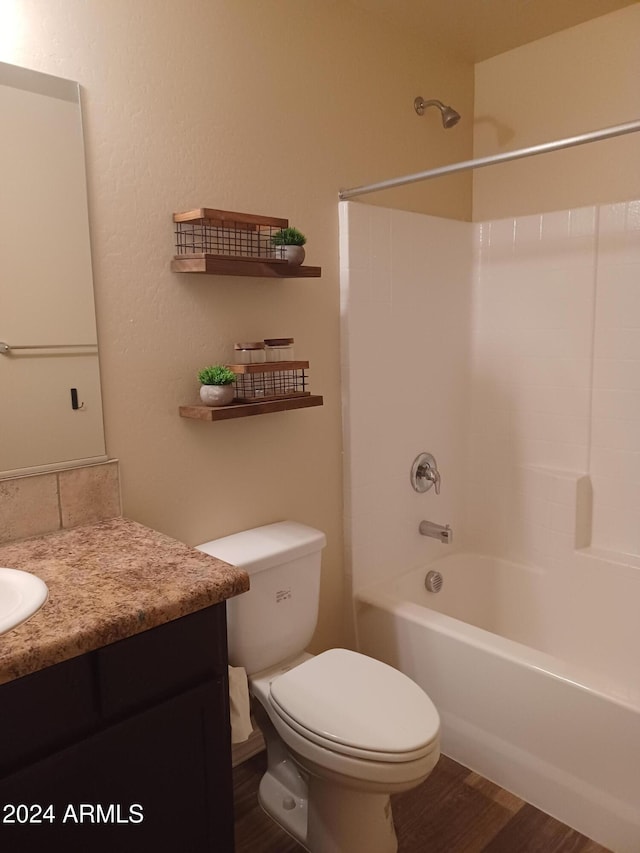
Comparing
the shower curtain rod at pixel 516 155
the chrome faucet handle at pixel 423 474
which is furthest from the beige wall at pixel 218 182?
the chrome faucet handle at pixel 423 474

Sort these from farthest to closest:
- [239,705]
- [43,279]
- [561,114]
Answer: [561,114], [239,705], [43,279]

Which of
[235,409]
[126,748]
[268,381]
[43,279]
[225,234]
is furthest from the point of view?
[268,381]

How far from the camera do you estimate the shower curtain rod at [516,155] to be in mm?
1587

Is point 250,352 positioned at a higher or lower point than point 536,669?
higher

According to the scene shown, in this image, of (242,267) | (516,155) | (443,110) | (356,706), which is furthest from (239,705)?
(443,110)

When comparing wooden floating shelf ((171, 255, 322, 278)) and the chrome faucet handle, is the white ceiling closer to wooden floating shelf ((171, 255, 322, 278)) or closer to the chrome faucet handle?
wooden floating shelf ((171, 255, 322, 278))

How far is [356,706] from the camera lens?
1631mm

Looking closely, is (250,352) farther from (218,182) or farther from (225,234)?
(218,182)

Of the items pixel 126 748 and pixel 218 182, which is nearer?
pixel 126 748

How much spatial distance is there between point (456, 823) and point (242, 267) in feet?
5.51

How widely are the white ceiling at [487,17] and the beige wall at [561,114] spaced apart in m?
0.07

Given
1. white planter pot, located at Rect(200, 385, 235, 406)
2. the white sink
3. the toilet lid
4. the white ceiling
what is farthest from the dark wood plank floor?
the white ceiling

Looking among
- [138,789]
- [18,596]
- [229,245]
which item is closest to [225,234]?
[229,245]

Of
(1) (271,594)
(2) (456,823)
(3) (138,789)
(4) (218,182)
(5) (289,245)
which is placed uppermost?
(4) (218,182)
